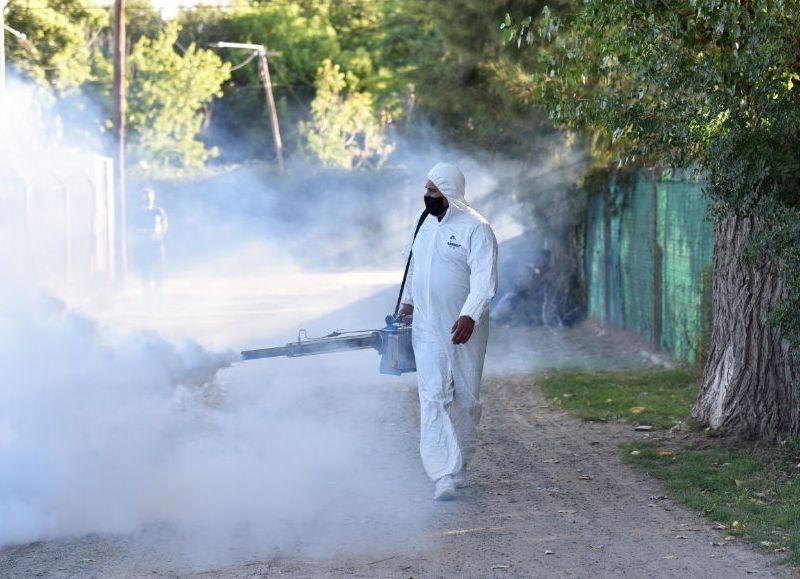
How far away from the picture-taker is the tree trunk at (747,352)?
8.45 m

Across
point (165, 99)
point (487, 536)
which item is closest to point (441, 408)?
point (487, 536)

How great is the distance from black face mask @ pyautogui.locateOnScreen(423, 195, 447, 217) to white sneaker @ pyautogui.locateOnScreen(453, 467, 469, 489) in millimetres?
1535

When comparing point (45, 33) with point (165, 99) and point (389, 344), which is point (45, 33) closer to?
point (165, 99)

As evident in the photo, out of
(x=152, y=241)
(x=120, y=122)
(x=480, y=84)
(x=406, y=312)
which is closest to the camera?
(x=406, y=312)

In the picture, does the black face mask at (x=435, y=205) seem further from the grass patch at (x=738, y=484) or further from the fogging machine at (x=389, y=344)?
the grass patch at (x=738, y=484)

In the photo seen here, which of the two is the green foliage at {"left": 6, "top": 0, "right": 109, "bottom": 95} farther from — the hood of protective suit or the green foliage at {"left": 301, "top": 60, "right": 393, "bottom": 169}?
the hood of protective suit

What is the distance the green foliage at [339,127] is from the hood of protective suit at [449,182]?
136 feet

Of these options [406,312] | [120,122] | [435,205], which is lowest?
[406,312]

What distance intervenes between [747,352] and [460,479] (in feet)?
8.07

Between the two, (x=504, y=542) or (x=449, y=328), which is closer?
(x=504, y=542)

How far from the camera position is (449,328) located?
746 cm

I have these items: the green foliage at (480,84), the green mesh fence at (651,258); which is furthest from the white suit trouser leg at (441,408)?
the green foliage at (480,84)

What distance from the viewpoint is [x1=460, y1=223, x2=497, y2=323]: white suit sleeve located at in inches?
283

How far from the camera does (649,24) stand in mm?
7734
